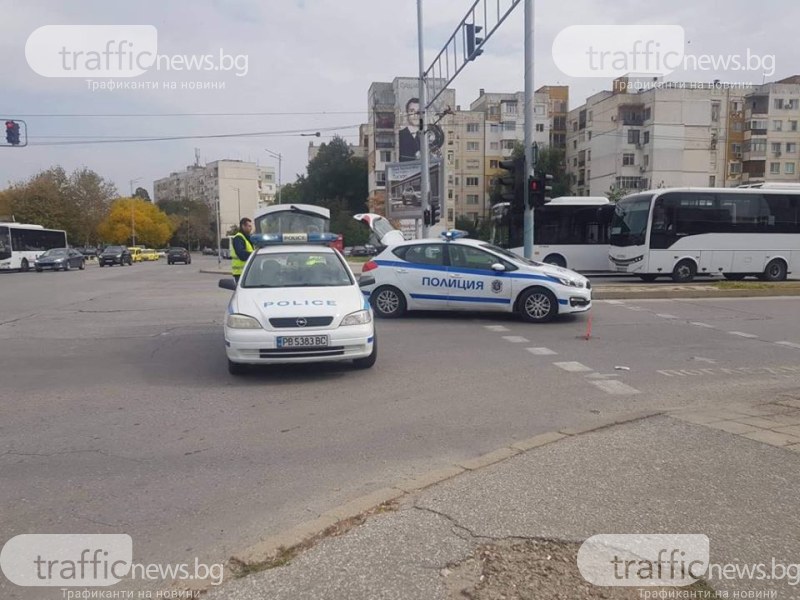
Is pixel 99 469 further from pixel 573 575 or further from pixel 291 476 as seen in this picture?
pixel 573 575

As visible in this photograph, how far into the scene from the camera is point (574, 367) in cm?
826

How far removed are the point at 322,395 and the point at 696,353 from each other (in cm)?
548

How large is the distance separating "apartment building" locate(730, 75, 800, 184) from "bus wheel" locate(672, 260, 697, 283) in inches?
2068

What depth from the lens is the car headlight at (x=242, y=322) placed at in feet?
24.1

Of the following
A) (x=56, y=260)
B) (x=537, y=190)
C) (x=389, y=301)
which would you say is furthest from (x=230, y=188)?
(x=389, y=301)

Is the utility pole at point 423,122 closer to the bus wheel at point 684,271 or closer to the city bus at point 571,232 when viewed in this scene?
the city bus at point 571,232

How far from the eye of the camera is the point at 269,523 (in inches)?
151

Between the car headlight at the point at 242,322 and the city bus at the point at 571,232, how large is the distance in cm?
1828

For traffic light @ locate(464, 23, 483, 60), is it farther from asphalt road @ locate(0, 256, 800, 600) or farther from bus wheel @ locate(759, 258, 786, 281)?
bus wheel @ locate(759, 258, 786, 281)

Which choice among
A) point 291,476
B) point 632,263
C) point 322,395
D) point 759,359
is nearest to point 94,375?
point 322,395

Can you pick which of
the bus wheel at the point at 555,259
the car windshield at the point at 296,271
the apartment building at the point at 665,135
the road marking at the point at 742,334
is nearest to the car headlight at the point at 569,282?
the road marking at the point at 742,334

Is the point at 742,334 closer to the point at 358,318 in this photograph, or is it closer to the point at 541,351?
the point at 541,351

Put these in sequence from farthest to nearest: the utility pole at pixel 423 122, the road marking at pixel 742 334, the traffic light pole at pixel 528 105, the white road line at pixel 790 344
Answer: the utility pole at pixel 423 122 < the traffic light pole at pixel 528 105 < the road marking at pixel 742 334 < the white road line at pixel 790 344

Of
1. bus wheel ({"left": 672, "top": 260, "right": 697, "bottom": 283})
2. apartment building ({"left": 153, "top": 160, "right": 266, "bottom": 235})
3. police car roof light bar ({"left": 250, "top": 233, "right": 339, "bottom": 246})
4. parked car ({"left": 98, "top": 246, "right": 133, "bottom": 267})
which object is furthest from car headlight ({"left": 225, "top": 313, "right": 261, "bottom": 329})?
apartment building ({"left": 153, "top": 160, "right": 266, "bottom": 235})
